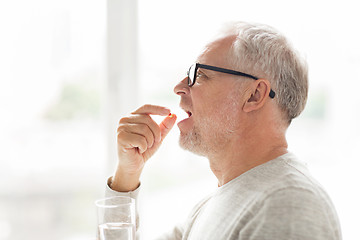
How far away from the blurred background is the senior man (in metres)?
0.79

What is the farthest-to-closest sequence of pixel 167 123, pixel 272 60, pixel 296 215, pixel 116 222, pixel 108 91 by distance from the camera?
pixel 108 91 → pixel 167 123 → pixel 272 60 → pixel 116 222 → pixel 296 215

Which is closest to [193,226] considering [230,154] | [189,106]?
[230,154]

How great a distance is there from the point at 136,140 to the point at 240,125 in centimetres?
38

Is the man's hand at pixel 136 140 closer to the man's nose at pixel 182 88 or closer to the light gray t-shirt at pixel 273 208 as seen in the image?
the man's nose at pixel 182 88

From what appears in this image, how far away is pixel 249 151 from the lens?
1405 mm

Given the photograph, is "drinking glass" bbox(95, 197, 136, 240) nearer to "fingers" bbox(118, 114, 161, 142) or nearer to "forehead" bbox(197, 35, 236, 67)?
"fingers" bbox(118, 114, 161, 142)

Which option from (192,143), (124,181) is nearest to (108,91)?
(124,181)

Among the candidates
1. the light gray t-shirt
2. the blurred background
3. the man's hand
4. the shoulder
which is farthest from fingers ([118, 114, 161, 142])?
the blurred background

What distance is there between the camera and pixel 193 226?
1.51 m

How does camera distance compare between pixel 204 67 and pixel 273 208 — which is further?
pixel 204 67

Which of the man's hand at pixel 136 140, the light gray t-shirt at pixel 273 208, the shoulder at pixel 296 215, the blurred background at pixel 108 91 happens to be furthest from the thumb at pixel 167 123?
the blurred background at pixel 108 91

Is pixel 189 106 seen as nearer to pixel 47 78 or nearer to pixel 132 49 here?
pixel 132 49

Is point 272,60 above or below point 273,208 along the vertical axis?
above

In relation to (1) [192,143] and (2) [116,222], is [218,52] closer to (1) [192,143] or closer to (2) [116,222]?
(1) [192,143]
